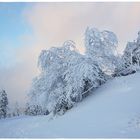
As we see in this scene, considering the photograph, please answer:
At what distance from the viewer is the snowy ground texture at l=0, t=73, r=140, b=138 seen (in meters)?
6.80

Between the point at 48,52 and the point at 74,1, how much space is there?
6.35 ft

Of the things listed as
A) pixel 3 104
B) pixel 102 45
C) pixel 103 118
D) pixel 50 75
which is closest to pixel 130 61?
pixel 102 45

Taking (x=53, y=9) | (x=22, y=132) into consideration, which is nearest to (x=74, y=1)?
(x=53, y=9)

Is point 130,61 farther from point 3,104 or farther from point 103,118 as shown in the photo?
point 3,104

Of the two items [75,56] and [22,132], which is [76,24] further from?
[22,132]

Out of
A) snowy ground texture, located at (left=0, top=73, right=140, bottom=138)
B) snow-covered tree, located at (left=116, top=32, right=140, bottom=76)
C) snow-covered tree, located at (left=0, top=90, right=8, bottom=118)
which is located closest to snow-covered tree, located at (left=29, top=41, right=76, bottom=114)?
snowy ground texture, located at (left=0, top=73, right=140, bottom=138)

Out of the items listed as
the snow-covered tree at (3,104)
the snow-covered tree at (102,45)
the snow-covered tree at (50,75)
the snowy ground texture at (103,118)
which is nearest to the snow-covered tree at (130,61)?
the snow-covered tree at (102,45)

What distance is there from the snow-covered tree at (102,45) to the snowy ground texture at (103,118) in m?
1.20

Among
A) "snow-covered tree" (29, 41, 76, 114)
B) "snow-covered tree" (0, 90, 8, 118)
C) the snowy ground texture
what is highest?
"snow-covered tree" (29, 41, 76, 114)

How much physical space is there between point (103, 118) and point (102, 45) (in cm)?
405

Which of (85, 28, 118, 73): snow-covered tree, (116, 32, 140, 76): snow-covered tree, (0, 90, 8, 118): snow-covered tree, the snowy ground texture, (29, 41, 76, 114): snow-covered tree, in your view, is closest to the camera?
the snowy ground texture

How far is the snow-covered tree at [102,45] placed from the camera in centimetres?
1079

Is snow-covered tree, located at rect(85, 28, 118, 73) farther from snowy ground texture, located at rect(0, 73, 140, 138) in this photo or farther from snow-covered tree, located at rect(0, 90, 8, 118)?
snow-covered tree, located at rect(0, 90, 8, 118)

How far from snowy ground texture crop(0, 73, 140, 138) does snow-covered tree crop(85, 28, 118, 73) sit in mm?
1202
